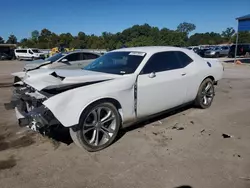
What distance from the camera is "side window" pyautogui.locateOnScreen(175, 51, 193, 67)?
5366 millimetres

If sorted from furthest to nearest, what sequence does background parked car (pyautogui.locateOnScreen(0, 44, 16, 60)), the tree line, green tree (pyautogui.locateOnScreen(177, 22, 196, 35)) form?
1. green tree (pyautogui.locateOnScreen(177, 22, 196, 35))
2. the tree line
3. background parked car (pyautogui.locateOnScreen(0, 44, 16, 60))

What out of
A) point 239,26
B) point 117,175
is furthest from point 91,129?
point 239,26

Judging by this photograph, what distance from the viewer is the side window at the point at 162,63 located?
4.59m

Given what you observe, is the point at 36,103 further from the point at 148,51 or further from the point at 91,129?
the point at 148,51

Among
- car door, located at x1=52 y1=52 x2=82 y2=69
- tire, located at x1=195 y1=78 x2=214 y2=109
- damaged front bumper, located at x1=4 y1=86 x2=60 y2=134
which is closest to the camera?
damaged front bumper, located at x1=4 y1=86 x2=60 y2=134

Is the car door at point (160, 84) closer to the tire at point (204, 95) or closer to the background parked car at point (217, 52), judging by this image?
the tire at point (204, 95)

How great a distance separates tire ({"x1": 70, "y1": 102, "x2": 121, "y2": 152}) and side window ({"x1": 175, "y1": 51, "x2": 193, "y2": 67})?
7.08ft

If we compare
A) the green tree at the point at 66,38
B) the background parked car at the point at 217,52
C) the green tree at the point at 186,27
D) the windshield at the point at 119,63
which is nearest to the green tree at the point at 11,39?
the green tree at the point at 66,38

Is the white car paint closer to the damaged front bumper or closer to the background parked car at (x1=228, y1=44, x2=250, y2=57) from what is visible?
the damaged front bumper

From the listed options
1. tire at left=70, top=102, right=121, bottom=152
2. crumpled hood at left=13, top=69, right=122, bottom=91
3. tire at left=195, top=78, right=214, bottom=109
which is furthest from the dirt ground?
crumpled hood at left=13, top=69, right=122, bottom=91

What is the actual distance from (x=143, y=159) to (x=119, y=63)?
2.01 meters

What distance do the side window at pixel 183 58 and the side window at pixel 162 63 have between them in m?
0.11

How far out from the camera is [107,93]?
3.79m

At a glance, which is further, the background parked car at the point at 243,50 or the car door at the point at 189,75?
the background parked car at the point at 243,50
